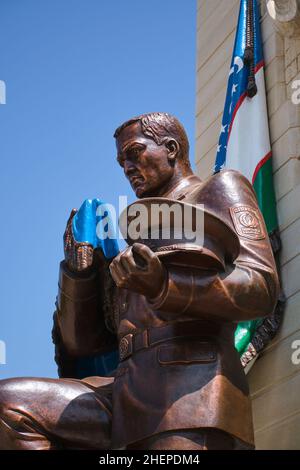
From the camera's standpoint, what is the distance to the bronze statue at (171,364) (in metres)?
3.98

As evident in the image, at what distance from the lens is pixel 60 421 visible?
13.7 ft

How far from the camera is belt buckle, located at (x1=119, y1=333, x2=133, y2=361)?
4.34 m

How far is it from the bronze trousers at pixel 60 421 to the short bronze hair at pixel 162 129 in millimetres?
1197

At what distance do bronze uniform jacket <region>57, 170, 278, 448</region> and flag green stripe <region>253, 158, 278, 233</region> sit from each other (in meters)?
2.39

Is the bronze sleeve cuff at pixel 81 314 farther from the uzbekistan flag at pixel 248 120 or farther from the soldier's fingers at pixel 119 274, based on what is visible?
the uzbekistan flag at pixel 248 120

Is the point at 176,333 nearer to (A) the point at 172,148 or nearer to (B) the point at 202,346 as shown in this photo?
(B) the point at 202,346

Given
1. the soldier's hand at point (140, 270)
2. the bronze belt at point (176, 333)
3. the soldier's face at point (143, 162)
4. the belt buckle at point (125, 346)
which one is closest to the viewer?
the soldier's hand at point (140, 270)

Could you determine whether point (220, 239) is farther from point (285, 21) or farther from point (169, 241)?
point (285, 21)

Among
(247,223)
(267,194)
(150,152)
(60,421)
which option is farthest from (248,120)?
(60,421)

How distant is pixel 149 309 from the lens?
4363 millimetres

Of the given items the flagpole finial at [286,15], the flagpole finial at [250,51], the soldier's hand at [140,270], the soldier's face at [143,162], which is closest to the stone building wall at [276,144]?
the flagpole finial at [286,15]

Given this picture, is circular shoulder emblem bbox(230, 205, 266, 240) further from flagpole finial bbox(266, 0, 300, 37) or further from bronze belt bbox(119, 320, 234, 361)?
flagpole finial bbox(266, 0, 300, 37)

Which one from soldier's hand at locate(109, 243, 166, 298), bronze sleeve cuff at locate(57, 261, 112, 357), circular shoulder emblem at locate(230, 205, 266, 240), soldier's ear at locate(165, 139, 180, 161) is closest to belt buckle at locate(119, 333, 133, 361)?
soldier's hand at locate(109, 243, 166, 298)

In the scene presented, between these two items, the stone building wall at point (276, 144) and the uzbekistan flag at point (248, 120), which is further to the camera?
the uzbekistan flag at point (248, 120)
